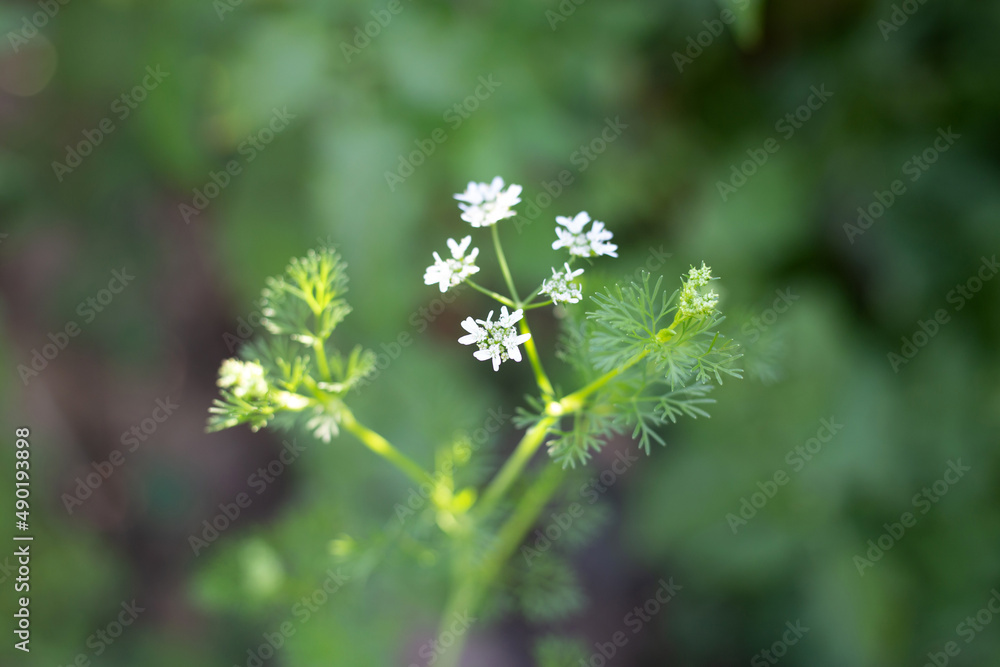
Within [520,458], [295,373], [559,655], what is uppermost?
[295,373]

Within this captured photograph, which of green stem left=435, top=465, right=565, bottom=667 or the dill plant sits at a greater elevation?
the dill plant

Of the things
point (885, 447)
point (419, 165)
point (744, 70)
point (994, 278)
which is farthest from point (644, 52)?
point (885, 447)

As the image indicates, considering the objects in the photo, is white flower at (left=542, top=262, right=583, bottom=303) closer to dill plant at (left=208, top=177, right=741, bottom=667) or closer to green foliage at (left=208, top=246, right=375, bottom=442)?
dill plant at (left=208, top=177, right=741, bottom=667)

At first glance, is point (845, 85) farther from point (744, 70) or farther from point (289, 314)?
point (289, 314)

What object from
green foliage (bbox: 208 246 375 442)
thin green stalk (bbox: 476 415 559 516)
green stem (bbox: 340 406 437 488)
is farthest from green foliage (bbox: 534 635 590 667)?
green foliage (bbox: 208 246 375 442)

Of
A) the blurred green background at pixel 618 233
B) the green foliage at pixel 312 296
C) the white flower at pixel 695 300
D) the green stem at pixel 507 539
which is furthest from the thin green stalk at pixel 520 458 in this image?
the blurred green background at pixel 618 233

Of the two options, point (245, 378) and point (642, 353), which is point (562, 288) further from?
point (245, 378)

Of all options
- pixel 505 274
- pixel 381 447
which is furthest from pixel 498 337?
pixel 381 447

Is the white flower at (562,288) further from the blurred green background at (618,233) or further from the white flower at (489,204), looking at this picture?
the blurred green background at (618,233)
